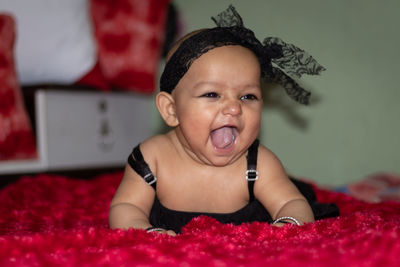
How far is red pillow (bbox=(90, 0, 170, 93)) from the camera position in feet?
7.66

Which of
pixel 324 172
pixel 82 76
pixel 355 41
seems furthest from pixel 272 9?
pixel 82 76

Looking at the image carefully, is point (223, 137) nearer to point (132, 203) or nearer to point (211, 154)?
point (211, 154)

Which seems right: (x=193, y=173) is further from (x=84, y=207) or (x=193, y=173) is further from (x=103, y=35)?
(x=103, y=35)

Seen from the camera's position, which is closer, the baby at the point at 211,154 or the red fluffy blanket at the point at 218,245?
the red fluffy blanket at the point at 218,245

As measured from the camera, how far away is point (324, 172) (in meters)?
2.04

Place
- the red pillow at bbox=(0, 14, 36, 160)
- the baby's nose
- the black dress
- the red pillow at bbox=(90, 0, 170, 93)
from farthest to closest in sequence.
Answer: the red pillow at bbox=(90, 0, 170, 93) < the red pillow at bbox=(0, 14, 36, 160) < the black dress < the baby's nose

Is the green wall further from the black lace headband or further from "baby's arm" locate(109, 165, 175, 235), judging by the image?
"baby's arm" locate(109, 165, 175, 235)

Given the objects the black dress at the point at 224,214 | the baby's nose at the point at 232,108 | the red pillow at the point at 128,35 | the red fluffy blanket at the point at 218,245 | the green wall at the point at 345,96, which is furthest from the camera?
the red pillow at the point at 128,35

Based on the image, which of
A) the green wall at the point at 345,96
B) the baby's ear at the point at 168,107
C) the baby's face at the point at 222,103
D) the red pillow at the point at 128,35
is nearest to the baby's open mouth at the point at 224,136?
the baby's face at the point at 222,103

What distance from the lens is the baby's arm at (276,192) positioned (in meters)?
0.92

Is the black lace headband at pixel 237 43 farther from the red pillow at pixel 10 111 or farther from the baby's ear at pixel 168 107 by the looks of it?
the red pillow at pixel 10 111

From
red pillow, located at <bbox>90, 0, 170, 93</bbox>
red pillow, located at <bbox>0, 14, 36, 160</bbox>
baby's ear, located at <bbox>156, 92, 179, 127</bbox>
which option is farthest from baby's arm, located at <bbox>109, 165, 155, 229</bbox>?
red pillow, located at <bbox>90, 0, 170, 93</bbox>

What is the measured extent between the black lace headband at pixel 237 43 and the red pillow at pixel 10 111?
94 cm

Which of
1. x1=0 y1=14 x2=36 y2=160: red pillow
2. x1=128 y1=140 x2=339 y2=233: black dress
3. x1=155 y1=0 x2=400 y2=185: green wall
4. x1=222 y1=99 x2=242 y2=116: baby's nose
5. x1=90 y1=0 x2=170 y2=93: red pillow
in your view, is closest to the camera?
x1=222 y1=99 x2=242 y2=116: baby's nose
